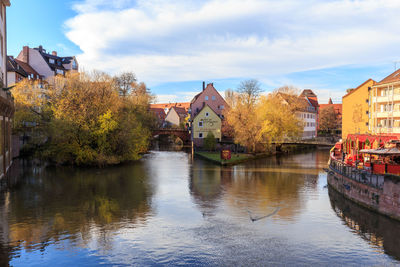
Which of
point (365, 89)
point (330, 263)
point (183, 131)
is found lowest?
point (330, 263)

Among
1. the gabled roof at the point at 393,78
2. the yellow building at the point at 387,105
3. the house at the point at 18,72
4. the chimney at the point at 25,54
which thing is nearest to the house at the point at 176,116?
the house at the point at 18,72

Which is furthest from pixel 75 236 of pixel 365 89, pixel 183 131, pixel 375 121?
pixel 183 131

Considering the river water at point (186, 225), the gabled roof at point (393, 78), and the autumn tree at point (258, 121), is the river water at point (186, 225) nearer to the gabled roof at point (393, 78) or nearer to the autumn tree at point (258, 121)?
the gabled roof at point (393, 78)

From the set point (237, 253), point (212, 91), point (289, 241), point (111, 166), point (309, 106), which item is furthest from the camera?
point (309, 106)

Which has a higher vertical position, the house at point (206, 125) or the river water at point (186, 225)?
the house at point (206, 125)

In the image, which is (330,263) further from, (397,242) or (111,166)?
(111,166)

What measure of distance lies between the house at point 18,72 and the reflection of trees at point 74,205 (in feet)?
98.5

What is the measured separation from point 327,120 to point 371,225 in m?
89.8

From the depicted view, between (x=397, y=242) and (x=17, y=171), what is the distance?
34.1 meters

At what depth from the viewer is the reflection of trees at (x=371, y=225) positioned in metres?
16.2

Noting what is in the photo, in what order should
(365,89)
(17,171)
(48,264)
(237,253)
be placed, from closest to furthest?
(48,264)
(237,253)
(17,171)
(365,89)

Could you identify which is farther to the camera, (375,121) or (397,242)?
(375,121)

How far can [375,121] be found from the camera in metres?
45.8

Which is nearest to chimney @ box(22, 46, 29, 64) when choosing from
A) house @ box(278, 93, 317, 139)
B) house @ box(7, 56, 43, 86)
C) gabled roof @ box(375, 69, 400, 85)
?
house @ box(7, 56, 43, 86)
